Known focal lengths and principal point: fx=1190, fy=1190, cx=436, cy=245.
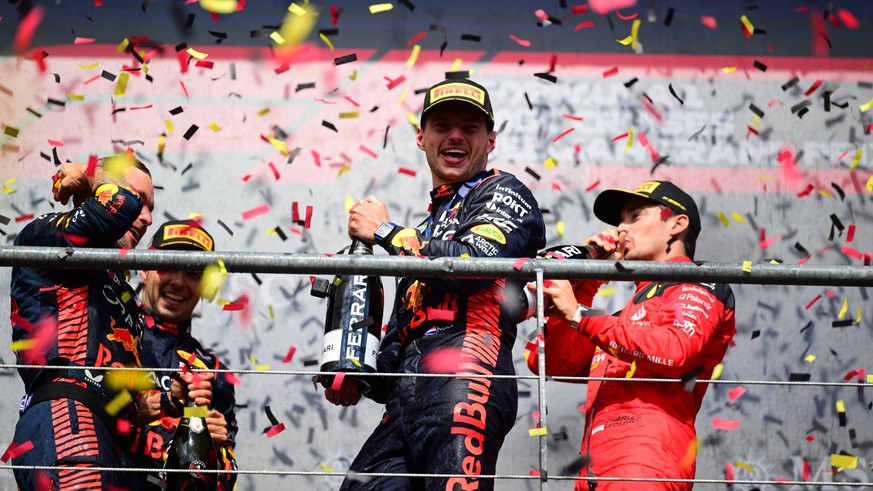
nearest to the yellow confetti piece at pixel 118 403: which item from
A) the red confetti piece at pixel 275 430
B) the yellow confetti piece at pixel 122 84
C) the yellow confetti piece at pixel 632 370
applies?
the yellow confetti piece at pixel 632 370

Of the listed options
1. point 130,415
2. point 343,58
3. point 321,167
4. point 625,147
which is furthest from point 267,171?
point 130,415

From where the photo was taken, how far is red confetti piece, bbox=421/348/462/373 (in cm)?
294

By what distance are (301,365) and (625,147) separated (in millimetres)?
→ 1648

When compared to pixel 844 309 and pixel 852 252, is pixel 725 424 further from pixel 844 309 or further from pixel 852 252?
pixel 852 252

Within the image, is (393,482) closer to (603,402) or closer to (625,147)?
(603,402)

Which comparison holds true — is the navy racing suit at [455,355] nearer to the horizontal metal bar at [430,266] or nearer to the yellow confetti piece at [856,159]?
the horizontal metal bar at [430,266]

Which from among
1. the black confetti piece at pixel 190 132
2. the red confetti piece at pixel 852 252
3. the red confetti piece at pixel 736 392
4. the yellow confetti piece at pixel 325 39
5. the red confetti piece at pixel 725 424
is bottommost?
the red confetti piece at pixel 725 424

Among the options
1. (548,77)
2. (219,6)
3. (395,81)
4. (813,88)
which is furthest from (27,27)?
(813,88)

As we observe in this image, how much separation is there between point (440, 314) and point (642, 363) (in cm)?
56

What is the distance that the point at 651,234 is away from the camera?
3.74 m

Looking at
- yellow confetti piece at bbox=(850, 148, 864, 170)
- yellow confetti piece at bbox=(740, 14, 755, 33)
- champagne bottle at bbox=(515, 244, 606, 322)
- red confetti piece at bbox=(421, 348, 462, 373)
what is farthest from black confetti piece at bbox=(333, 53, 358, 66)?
red confetti piece at bbox=(421, 348, 462, 373)

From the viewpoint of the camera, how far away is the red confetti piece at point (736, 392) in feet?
15.6

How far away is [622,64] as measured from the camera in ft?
16.9

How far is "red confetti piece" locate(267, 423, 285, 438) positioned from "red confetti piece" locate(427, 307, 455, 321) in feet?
6.17
